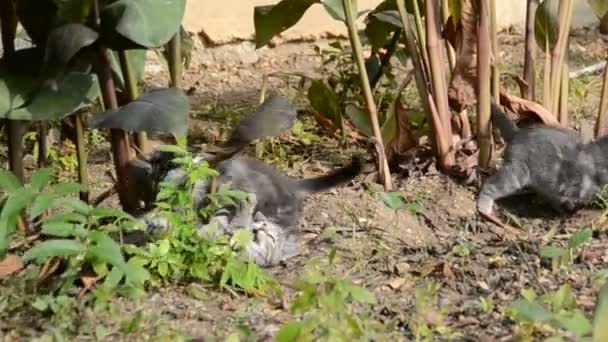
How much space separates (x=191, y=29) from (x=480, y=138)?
224 centimetres

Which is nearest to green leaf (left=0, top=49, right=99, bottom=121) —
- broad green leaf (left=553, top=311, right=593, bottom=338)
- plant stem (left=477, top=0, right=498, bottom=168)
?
plant stem (left=477, top=0, right=498, bottom=168)

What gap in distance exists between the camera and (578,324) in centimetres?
290

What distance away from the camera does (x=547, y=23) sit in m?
4.37

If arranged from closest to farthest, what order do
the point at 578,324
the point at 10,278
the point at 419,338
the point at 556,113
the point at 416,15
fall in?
the point at 578,324, the point at 419,338, the point at 10,278, the point at 416,15, the point at 556,113

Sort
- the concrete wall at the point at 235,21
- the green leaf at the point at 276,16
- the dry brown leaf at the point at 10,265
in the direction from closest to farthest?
the dry brown leaf at the point at 10,265, the green leaf at the point at 276,16, the concrete wall at the point at 235,21

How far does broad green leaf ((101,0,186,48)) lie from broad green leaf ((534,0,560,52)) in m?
1.35

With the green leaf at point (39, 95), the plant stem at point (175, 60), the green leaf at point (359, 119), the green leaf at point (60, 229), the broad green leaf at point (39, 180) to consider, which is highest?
the green leaf at point (39, 95)

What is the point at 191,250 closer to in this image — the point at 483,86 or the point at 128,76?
the point at 128,76

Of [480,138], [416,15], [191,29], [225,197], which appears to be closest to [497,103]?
[480,138]

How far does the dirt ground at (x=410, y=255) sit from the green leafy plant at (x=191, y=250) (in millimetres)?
52

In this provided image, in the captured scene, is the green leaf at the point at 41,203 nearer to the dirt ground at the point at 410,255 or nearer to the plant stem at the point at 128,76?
the dirt ground at the point at 410,255

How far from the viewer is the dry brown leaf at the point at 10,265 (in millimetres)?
3590

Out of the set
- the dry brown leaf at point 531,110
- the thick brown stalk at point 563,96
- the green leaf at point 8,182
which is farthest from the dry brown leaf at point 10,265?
the thick brown stalk at point 563,96

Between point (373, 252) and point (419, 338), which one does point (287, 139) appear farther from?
point (419, 338)
